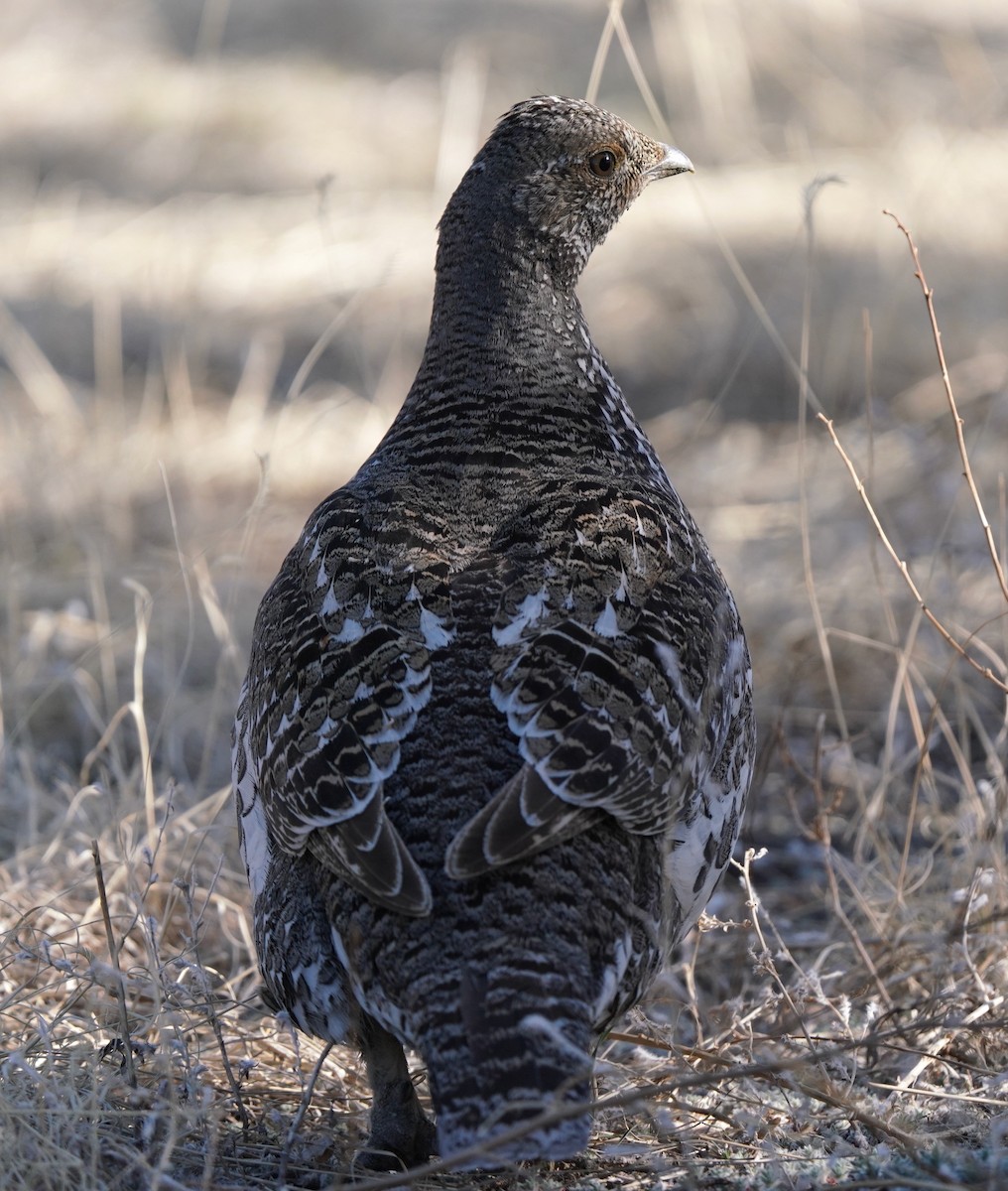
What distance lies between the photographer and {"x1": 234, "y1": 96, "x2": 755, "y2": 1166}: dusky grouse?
111 inches

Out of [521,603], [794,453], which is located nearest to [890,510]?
[794,453]

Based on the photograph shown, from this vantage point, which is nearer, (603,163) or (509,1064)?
(509,1064)

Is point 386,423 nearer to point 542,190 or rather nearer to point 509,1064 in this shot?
point 542,190

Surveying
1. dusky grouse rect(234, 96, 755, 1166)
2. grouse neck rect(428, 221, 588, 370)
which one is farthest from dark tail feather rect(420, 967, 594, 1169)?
grouse neck rect(428, 221, 588, 370)

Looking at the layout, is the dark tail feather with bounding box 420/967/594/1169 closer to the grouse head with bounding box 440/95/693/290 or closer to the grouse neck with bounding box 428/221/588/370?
the grouse neck with bounding box 428/221/588/370

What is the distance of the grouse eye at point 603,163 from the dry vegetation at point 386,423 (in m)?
0.49

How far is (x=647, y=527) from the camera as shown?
3.54 m

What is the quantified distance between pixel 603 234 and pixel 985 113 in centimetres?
858

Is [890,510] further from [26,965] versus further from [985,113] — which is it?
[985,113]

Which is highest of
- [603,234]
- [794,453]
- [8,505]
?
[603,234]

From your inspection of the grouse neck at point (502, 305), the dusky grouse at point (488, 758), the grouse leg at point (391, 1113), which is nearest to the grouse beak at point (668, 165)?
the grouse neck at point (502, 305)

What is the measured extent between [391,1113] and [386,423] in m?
5.50

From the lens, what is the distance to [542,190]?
4234mm

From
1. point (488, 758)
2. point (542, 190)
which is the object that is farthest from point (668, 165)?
point (488, 758)
